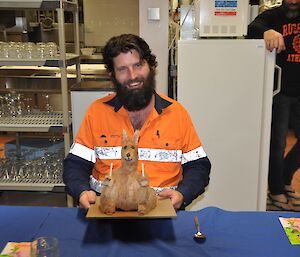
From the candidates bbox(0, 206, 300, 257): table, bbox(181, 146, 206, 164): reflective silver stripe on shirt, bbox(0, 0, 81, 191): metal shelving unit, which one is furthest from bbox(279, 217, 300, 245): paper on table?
bbox(0, 0, 81, 191): metal shelving unit

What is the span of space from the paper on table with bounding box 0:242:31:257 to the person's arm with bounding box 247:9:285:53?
6.73 ft

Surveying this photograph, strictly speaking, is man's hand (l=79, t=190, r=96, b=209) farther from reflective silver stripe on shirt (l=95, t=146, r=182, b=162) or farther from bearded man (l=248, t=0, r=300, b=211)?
bearded man (l=248, t=0, r=300, b=211)

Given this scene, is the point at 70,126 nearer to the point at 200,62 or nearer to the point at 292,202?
the point at 200,62

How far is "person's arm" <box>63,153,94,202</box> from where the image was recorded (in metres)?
1.72

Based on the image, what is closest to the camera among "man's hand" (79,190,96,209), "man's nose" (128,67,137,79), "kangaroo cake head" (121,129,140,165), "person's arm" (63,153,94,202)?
"kangaroo cake head" (121,129,140,165)

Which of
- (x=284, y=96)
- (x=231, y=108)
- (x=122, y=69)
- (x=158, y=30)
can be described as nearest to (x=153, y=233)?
(x=122, y=69)

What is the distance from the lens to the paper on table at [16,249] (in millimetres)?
1241

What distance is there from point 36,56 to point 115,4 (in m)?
3.59

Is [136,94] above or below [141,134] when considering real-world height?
above

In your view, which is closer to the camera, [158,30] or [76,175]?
[76,175]

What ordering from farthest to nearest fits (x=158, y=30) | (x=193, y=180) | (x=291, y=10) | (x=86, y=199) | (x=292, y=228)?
1. (x=158, y=30)
2. (x=291, y=10)
3. (x=193, y=180)
4. (x=86, y=199)
5. (x=292, y=228)

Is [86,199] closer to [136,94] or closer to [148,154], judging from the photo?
[148,154]

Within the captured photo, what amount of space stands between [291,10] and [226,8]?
1.79 ft

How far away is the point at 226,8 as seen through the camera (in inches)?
107
